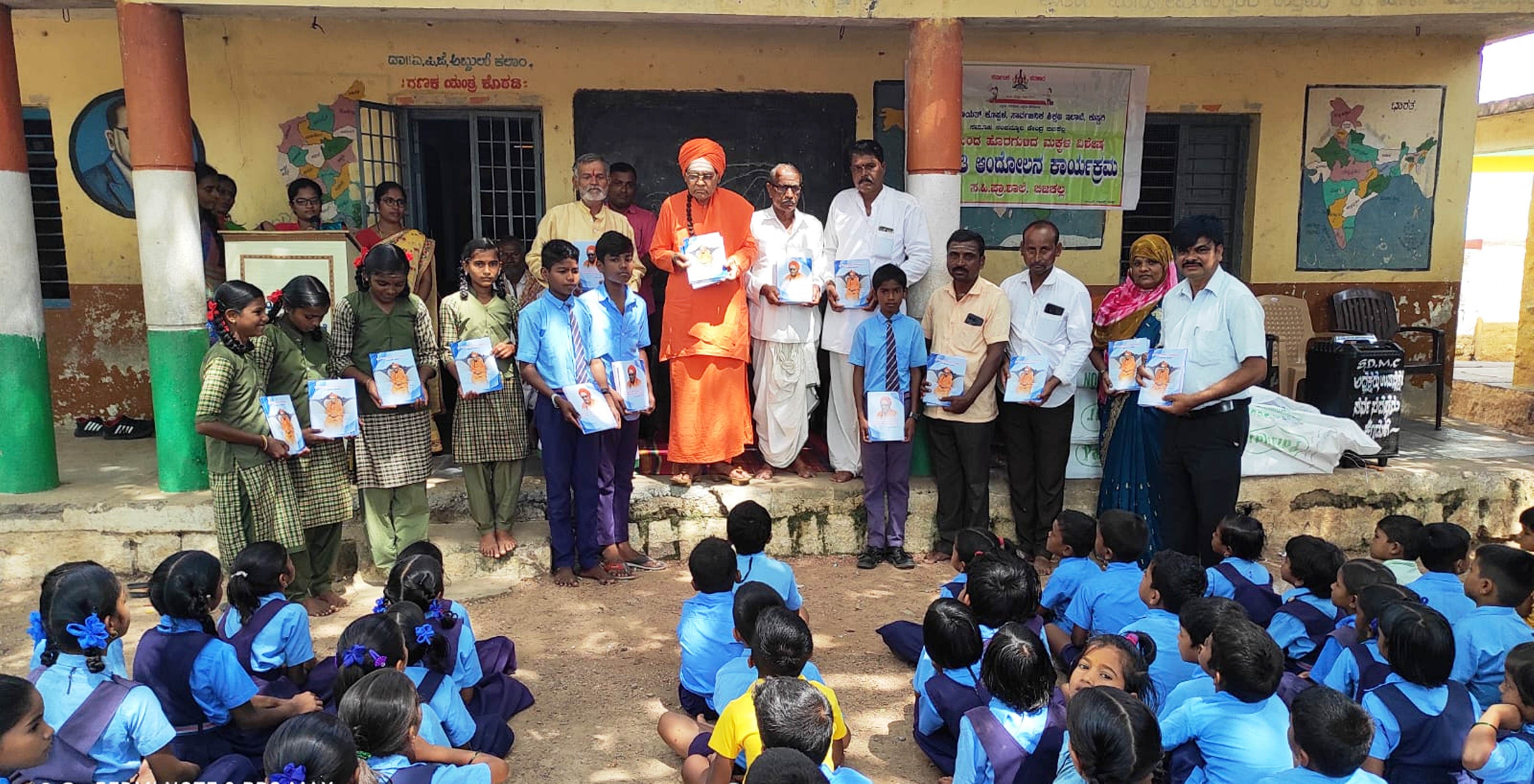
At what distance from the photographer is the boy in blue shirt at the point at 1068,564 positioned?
430 centimetres

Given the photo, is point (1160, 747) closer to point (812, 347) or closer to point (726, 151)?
point (812, 347)

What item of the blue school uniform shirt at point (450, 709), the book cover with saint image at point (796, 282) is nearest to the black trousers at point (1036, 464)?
the book cover with saint image at point (796, 282)

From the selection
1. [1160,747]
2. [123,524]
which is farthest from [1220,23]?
[123,524]

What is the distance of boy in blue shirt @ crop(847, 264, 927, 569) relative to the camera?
5656 millimetres

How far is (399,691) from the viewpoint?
2.73m

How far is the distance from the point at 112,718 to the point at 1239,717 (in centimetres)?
310

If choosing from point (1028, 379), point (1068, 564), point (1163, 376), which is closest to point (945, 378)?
point (1028, 379)

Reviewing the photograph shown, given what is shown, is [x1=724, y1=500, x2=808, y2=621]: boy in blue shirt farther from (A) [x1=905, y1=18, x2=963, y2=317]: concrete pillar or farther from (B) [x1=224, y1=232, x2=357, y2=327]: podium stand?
(B) [x1=224, y1=232, x2=357, y2=327]: podium stand

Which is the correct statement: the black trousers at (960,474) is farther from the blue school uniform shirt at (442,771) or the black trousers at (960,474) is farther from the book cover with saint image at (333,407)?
the blue school uniform shirt at (442,771)

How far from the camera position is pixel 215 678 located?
3250mm

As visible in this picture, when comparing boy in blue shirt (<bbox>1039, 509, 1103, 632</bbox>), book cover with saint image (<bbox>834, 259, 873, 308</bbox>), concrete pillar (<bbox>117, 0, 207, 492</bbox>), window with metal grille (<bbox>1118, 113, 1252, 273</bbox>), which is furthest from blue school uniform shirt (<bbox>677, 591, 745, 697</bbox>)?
window with metal grille (<bbox>1118, 113, 1252, 273</bbox>)

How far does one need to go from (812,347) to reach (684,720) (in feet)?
9.46

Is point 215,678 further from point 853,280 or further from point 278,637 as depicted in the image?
point 853,280

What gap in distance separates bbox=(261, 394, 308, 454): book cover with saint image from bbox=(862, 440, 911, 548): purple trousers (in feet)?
9.51
